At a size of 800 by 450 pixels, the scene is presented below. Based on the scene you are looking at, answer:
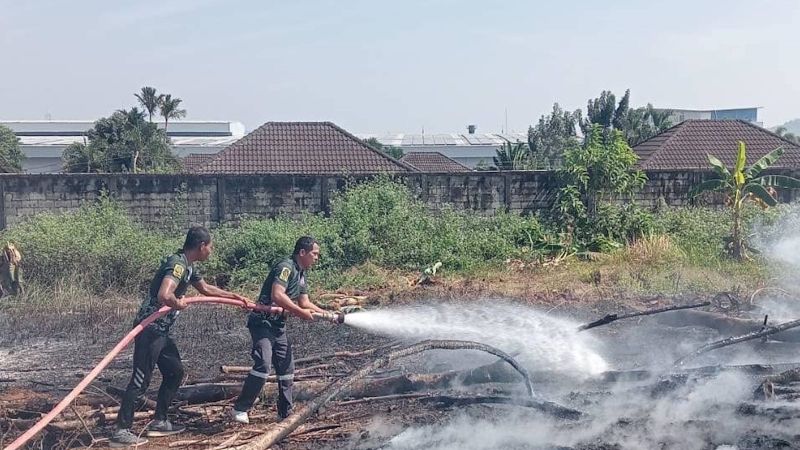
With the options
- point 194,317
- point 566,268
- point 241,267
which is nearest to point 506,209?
point 566,268

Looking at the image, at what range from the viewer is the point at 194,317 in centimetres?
1195

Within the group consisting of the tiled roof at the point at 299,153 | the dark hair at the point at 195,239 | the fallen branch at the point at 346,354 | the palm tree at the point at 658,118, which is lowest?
the fallen branch at the point at 346,354

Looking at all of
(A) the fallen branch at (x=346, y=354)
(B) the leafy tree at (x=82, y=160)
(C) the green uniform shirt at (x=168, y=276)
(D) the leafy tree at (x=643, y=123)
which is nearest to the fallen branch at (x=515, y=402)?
(A) the fallen branch at (x=346, y=354)

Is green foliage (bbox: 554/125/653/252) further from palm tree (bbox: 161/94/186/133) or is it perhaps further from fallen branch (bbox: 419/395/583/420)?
palm tree (bbox: 161/94/186/133)

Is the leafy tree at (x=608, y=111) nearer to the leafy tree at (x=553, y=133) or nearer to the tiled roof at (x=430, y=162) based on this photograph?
the leafy tree at (x=553, y=133)

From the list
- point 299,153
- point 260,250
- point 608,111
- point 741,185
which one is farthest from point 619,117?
point 260,250

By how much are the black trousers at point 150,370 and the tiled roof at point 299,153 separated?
1790 cm

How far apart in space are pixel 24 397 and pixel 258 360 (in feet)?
8.33

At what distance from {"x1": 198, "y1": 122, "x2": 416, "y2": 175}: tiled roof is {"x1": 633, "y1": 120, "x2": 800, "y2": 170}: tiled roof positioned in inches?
370

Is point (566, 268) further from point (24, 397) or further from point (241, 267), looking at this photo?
point (24, 397)

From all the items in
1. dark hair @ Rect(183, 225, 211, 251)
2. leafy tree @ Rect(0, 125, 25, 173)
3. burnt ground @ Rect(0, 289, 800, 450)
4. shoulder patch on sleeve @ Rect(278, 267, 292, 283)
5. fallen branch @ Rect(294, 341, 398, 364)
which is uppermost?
leafy tree @ Rect(0, 125, 25, 173)

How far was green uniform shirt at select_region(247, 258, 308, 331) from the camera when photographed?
6.50 metres

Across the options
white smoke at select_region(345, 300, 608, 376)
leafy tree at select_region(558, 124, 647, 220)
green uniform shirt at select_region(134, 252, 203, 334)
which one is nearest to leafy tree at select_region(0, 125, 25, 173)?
leafy tree at select_region(558, 124, 647, 220)

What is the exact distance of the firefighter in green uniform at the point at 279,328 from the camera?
6398 mm
